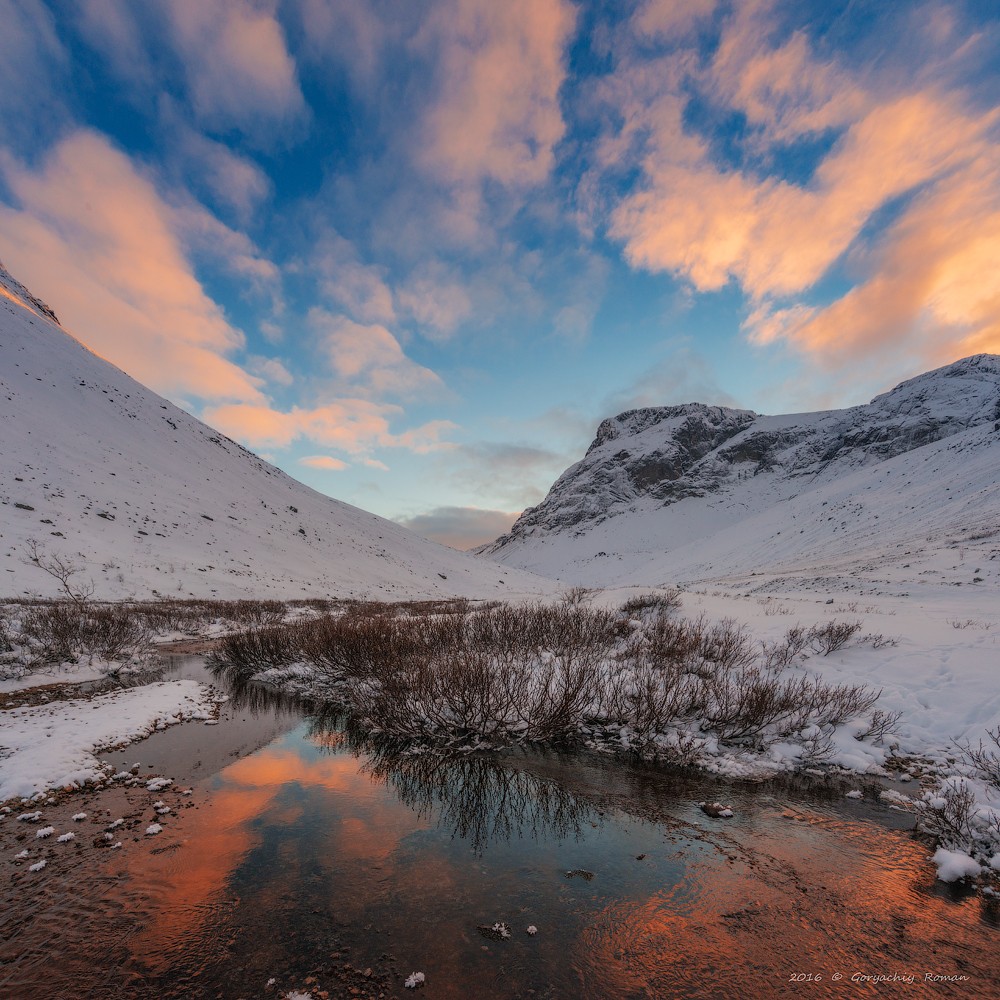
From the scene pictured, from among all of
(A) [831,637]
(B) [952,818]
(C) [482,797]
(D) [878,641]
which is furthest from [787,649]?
(C) [482,797]

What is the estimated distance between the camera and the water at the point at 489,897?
3328mm

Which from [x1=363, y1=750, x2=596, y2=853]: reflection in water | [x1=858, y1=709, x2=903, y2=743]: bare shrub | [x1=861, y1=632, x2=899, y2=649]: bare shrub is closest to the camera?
[x1=363, y1=750, x2=596, y2=853]: reflection in water

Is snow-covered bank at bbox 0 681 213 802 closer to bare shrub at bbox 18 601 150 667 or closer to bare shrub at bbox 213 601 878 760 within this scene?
bare shrub at bbox 18 601 150 667

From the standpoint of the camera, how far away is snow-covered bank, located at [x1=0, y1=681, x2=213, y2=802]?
607 cm

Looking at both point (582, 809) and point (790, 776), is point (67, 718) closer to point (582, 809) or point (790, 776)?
point (582, 809)

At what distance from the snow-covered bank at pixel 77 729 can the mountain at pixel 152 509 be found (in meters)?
19.0

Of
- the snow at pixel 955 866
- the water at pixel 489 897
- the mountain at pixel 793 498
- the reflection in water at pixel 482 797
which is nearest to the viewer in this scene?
the water at pixel 489 897

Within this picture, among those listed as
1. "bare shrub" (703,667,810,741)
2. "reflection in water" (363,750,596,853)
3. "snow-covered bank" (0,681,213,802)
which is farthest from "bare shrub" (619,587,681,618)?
"snow-covered bank" (0,681,213,802)

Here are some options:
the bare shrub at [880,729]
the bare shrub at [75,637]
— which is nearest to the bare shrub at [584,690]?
the bare shrub at [880,729]

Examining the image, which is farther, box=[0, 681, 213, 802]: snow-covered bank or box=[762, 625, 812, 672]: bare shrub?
box=[762, 625, 812, 672]: bare shrub

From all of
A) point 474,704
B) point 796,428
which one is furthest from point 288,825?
point 796,428

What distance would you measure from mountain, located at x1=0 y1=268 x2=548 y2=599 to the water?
85.2 ft

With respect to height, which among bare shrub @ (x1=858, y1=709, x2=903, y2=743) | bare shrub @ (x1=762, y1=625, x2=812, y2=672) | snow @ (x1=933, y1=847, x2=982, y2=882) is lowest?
snow @ (x1=933, y1=847, x2=982, y2=882)

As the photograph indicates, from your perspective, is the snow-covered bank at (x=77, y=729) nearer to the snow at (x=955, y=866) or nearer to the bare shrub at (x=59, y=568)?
the snow at (x=955, y=866)
